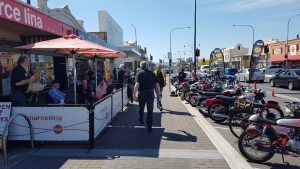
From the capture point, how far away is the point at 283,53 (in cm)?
5616

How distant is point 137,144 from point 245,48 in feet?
349

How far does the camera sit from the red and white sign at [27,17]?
294 inches

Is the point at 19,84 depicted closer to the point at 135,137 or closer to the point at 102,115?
the point at 102,115

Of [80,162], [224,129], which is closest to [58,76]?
[224,129]

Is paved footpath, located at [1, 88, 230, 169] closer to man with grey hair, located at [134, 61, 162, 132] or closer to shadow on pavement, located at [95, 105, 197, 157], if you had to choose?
shadow on pavement, located at [95, 105, 197, 157]

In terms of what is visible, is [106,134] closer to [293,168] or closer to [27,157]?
[27,157]

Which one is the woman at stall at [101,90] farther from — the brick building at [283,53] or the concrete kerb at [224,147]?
the brick building at [283,53]

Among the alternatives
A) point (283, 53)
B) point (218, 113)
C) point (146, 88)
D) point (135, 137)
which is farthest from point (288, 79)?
point (283, 53)

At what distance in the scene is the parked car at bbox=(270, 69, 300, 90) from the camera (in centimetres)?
2259

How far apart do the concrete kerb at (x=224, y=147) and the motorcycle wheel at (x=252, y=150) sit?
15 cm

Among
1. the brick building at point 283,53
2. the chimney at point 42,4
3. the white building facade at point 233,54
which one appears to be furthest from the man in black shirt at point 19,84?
the white building facade at point 233,54

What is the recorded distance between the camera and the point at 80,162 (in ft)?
19.5

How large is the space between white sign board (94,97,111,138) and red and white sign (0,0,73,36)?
9.86 feet

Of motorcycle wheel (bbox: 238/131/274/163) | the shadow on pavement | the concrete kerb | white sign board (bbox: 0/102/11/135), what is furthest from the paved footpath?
white sign board (bbox: 0/102/11/135)
